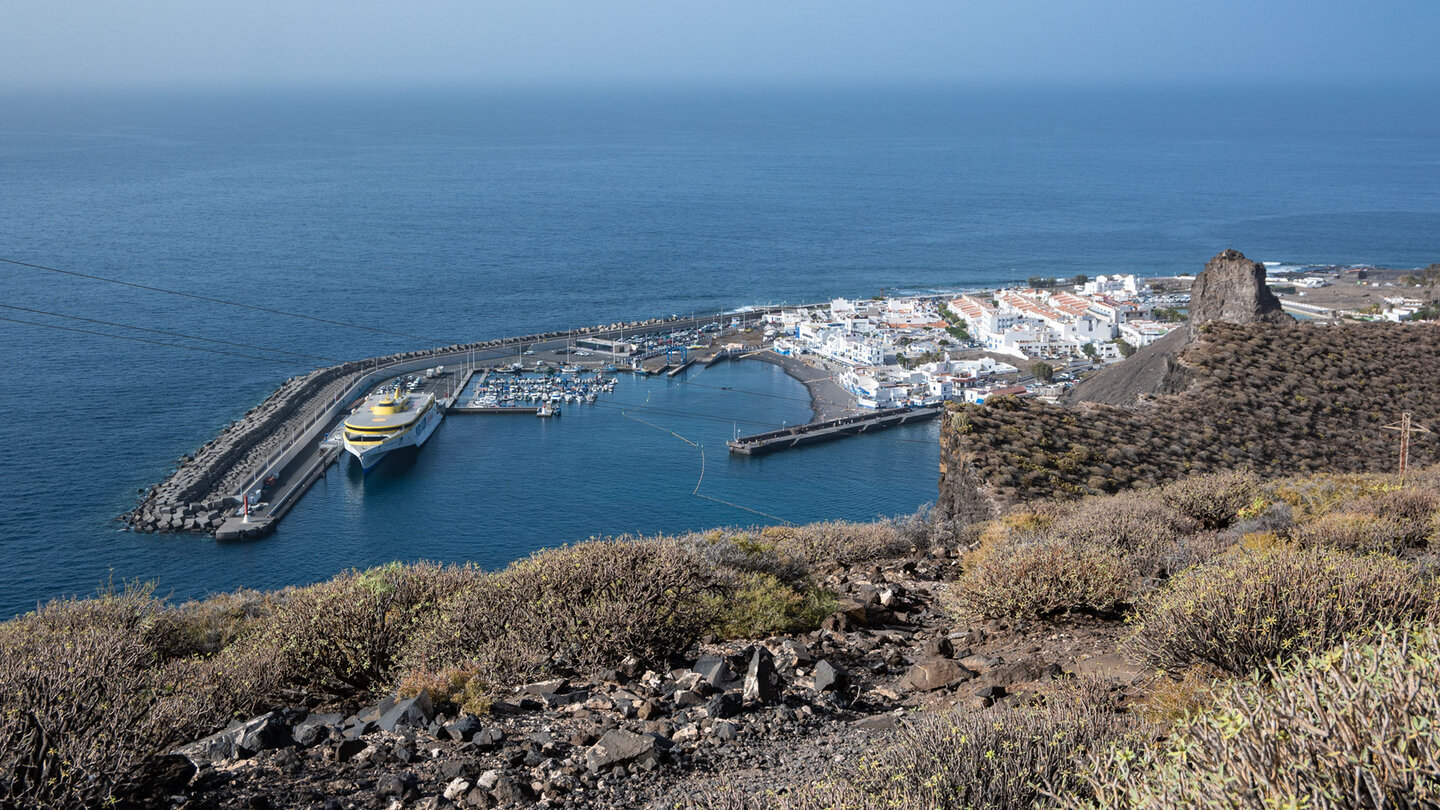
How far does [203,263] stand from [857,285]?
43881 mm

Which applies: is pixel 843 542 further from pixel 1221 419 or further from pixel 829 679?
pixel 1221 419

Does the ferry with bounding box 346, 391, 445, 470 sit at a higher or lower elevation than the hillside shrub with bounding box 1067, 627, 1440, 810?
lower

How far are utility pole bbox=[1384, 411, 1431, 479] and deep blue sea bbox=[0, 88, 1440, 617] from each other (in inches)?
869

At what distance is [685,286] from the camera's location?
2717 inches

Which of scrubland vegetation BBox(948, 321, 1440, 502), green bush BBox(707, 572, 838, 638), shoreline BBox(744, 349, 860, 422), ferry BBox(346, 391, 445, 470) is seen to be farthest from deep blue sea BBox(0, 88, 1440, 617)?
green bush BBox(707, 572, 838, 638)

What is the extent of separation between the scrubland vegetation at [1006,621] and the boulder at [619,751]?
76cm

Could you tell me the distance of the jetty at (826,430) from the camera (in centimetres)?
4206

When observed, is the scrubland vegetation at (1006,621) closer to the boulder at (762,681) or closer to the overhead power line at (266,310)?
the boulder at (762,681)

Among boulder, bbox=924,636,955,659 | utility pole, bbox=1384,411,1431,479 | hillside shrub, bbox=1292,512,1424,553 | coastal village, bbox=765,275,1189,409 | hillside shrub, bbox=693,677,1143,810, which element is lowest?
coastal village, bbox=765,275,1189,409

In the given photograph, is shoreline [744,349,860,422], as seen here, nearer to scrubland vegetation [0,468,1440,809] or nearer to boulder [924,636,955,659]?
scrubland vegetation [0,468,1440,809]

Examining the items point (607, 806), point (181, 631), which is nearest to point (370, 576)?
point (181, 631)

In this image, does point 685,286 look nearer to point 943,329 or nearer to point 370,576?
point 943,329

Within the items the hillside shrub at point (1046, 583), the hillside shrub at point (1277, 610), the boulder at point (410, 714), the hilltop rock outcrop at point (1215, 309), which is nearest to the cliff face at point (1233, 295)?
the hilltop rock outcrop at point (1215, 309)

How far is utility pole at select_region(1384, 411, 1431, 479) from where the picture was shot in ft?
34.3
